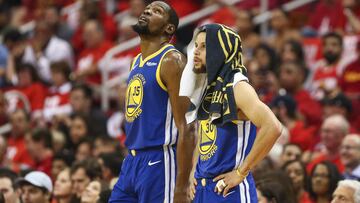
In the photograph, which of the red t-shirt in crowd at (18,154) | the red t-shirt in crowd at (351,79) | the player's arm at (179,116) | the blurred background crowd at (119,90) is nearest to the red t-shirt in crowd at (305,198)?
the blurred background crowd at (119,90)

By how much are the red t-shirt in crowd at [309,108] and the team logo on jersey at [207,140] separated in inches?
206

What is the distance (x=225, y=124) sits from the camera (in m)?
6.60

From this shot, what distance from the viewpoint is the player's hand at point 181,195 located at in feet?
23.1

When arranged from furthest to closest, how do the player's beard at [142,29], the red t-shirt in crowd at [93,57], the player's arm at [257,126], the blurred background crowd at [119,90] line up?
the red t-shirt in crowd at [93,57] < the blurred background crowd at [119,90] < the player's beard at [142,29] < the player's arm at [257,126]

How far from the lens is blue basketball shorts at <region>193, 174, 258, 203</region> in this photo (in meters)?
6.56

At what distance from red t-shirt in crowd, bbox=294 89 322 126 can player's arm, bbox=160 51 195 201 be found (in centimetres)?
486

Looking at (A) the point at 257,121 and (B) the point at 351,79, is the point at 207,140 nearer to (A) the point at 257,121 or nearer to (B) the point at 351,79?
(A) the point at 257,121

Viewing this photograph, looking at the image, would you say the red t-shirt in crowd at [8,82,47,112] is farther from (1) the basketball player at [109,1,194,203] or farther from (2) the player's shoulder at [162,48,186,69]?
(2) the player's shoulder at [162,48,186,69]

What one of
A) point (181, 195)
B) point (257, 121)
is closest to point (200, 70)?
point (257, 121)

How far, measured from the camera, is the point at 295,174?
31.5 feet

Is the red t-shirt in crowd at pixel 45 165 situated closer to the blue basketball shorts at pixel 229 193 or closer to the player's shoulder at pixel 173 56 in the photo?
the player's shoulder at pixel 173 56

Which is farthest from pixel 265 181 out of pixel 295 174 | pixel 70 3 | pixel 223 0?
pixel 70 3

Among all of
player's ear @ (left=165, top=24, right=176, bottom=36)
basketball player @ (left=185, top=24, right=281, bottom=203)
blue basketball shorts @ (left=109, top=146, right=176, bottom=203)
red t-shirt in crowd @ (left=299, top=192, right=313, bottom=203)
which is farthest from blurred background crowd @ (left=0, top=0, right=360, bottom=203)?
basketball player @ (left=185, top=24, right=281, bottom=203)

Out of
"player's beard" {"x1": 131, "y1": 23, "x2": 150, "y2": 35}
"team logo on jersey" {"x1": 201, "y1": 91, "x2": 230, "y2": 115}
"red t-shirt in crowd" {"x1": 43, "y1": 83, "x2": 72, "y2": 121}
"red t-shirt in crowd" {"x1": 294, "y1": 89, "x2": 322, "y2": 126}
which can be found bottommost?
"team logo on jersey" {"x1": 201, "y1": 91, "x2": 230, "y2": 115}
